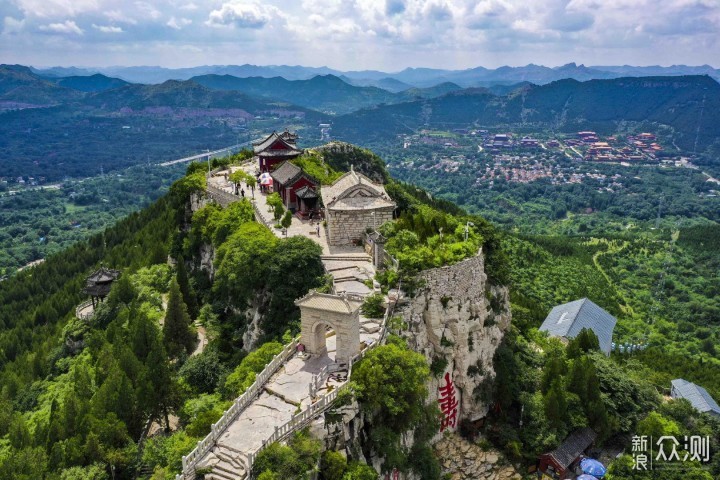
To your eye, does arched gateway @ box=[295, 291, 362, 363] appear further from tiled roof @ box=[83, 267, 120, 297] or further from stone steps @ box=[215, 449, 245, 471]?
tiled roof @ box=[83, 267, 120, 297]

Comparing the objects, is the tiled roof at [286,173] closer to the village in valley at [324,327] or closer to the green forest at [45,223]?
the village in valley at [324,327]

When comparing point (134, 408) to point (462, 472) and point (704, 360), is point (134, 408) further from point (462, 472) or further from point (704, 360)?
point (704, 360)

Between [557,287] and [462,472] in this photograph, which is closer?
[462,472]

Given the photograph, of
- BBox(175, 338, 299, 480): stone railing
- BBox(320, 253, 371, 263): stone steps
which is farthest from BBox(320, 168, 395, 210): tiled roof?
BBox(175, 338, 299, 480): stone railing

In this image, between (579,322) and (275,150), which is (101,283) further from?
(579,322)

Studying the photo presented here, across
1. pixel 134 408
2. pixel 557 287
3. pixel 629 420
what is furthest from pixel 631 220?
pixel 134 408

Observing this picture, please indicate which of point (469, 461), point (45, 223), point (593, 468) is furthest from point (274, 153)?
point (45, 223)
